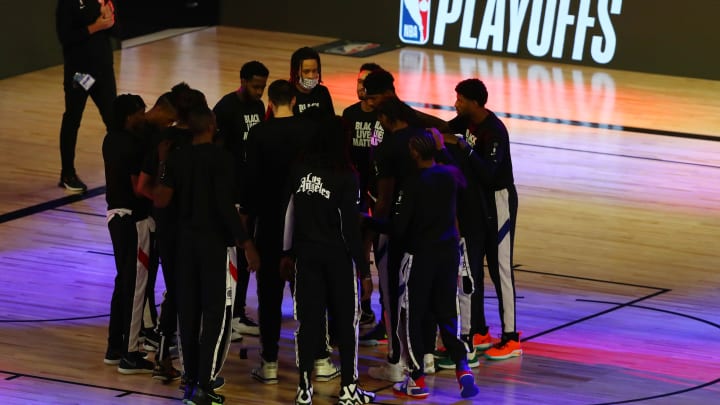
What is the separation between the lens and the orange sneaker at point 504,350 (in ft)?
28.6

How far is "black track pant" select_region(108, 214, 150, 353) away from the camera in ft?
27.2

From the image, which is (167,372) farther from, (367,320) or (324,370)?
(367,320)

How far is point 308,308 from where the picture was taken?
25.1 feet

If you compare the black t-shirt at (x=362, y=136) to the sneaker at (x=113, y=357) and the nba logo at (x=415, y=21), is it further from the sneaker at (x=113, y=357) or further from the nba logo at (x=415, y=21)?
the nba logo at (x=415, y=21)

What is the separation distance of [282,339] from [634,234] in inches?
161

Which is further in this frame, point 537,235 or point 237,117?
point 537,235

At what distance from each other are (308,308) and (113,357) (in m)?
1.52

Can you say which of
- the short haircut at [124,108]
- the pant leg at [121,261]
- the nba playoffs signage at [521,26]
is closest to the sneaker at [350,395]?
the pant leg at [121,261]

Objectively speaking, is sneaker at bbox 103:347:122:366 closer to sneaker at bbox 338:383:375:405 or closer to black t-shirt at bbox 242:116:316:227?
black t-shirt at bbox 242:116:316:227

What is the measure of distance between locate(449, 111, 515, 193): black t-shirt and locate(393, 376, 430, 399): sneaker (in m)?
1.32

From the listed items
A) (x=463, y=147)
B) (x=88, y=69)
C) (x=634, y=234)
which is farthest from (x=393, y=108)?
(x=88, y=69)

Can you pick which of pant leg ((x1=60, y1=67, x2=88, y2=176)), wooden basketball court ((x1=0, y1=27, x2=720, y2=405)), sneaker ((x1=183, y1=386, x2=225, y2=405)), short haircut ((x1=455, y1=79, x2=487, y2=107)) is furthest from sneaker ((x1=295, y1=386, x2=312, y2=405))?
pant leg ((x1=60, y1=67, x2=88, y2=176))

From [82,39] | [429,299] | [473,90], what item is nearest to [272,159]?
[429,299]

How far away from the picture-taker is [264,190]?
812 centimetres
